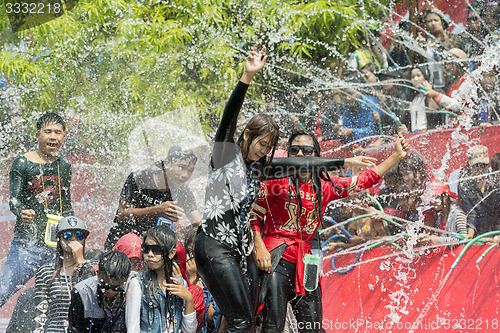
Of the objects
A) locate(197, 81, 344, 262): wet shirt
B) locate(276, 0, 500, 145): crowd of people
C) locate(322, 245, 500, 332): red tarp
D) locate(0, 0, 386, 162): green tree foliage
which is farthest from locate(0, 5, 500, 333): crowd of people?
locate(0, 0, 386, 162): green tree foliage

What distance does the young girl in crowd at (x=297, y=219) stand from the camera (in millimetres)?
3334

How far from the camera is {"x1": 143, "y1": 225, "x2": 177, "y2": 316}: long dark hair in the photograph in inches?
132

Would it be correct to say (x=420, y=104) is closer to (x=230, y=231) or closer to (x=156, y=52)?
(x=156, y=52)

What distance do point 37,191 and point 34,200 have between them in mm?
83

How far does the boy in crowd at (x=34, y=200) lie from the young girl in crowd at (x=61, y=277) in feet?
0.75

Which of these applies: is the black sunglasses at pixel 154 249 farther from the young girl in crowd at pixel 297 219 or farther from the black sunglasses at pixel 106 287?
the young girl in crowd at pixel 297 219

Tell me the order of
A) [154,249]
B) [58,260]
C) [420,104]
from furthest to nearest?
[420,104] → [58,260] → [154,249]

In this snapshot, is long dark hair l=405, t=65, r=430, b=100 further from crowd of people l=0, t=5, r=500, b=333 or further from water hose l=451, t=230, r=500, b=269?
water hose l=451, t=230, r=500, b=269

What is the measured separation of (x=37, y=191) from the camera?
4.32 metres

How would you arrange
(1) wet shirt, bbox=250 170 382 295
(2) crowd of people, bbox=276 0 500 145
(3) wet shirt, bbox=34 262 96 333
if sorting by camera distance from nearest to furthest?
(1) wet shirt, bbox=250 170 382 295
(3) wet shirt, bbox=34 262 96 333
(2) crowd of people, bbox=276 0 500 145

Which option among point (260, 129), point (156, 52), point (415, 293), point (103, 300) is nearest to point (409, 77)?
point (415, 293)

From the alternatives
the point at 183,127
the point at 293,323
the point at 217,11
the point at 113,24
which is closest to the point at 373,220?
the point at 293,323

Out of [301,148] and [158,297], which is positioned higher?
[301,148]

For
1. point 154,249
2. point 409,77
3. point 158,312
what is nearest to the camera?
point 158,312
